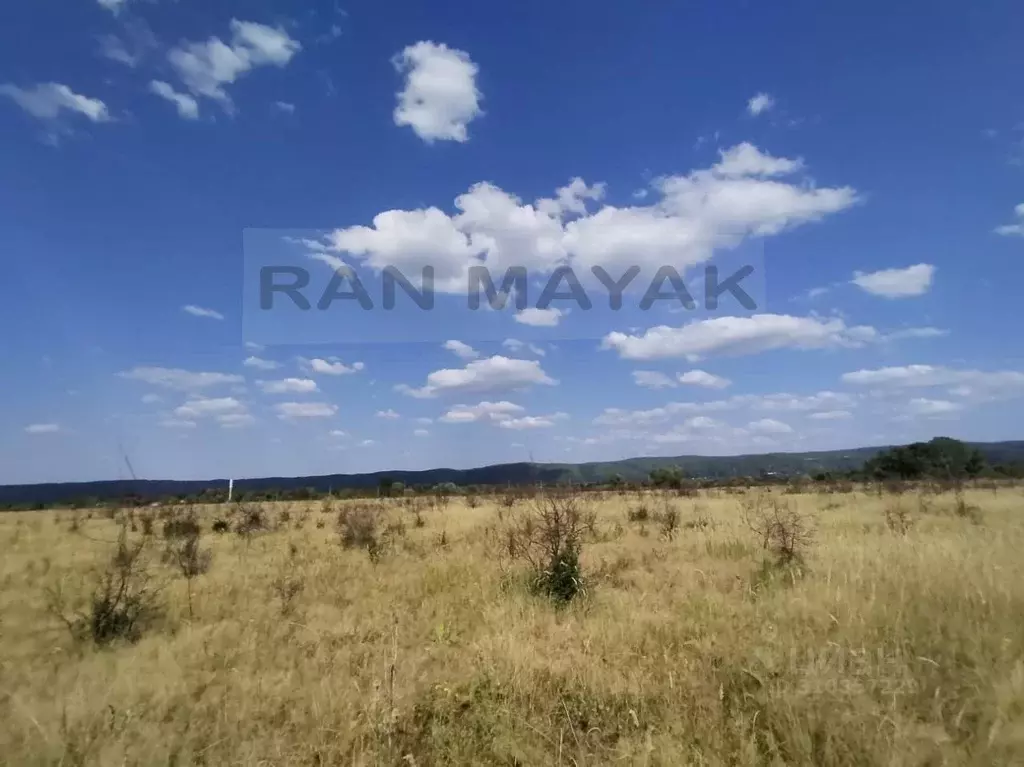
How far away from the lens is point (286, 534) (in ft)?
45.0

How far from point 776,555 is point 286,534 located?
430 inches

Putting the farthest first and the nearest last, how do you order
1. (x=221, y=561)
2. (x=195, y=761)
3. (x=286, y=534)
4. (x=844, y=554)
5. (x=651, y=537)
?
(x=286, y=534) → (x=651, y=537) → (x=221, y=561) → (x=844, y=554) → (x=195, y=761)

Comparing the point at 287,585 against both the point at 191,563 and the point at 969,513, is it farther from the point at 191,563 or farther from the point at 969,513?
the point at 969,513

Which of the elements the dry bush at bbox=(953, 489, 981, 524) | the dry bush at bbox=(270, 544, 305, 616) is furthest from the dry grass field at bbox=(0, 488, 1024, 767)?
the dry bush at bbox=(953, 489, 981, 524)

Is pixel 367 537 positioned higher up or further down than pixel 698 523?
higher up

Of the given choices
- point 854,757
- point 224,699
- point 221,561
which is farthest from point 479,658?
point 221,561

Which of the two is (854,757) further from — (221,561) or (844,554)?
(221,561)

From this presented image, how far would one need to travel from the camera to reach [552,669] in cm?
412

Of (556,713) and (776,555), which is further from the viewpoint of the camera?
(776,555)

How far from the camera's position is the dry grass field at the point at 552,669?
10.1 feet

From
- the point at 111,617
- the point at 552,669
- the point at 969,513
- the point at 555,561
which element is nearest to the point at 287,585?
the point at 111,617

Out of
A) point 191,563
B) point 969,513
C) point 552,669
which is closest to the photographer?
point 552,669

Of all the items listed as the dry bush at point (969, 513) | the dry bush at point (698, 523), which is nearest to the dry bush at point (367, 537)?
the dry bush at point (698, 523)

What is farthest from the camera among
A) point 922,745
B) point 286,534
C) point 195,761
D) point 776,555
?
point 286,534
